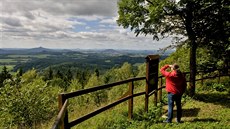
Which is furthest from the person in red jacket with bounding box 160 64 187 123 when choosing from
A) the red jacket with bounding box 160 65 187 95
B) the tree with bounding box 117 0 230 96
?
the tree with bounding box 117 0 230 96

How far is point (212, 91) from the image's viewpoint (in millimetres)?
17969

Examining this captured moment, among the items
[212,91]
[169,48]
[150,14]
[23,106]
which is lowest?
[23,106]

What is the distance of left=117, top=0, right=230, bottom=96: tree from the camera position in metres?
13.4

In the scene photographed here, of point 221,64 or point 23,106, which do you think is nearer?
point 23,106

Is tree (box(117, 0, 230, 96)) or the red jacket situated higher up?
tree (box(117, 0, 230, 96))

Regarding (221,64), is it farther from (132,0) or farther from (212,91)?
(132,0)

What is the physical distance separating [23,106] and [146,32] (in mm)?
10739

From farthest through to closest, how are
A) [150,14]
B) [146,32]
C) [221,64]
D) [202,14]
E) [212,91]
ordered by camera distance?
[221,64]
[212,91]
[146,32]
[202,14]
[150,14]

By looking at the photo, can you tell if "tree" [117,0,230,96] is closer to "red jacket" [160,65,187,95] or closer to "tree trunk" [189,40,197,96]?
"tree trunk" [189,40,197,96]

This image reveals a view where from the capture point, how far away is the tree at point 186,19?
13.4m

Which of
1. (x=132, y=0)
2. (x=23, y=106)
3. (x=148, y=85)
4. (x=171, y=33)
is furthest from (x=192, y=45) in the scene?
(x=23, y=106)

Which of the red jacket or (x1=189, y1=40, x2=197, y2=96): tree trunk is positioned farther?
(x1=189, y1=40, x2=197, y2=96): tree trunk

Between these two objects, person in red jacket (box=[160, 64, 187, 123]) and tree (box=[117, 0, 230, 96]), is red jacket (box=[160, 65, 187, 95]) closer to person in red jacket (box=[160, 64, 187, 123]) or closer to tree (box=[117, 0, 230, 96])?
person in red jacket (box=[160, 64, 187, 123])

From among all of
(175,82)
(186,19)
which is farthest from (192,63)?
(175,82)
